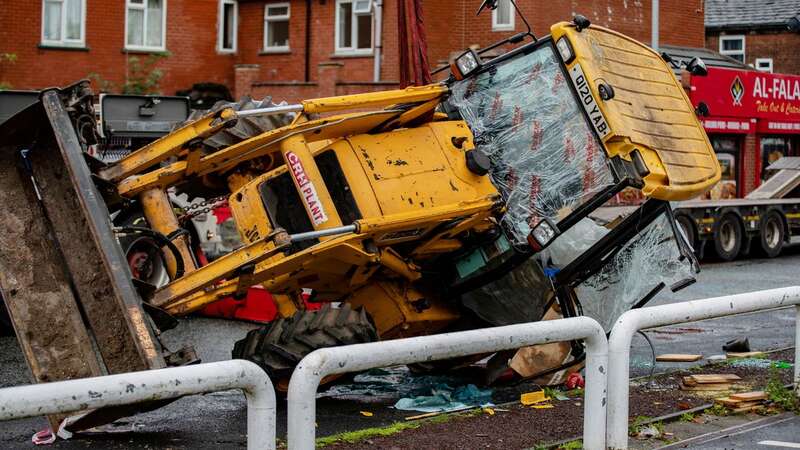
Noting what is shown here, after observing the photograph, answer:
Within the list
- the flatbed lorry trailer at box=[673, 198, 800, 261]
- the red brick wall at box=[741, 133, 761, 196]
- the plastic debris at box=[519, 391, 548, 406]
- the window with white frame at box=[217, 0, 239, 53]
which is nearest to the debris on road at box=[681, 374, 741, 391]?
the plastic debris at box=[519, 391, 548, 406]

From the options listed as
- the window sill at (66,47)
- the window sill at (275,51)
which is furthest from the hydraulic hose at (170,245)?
the window sill at (275,51)

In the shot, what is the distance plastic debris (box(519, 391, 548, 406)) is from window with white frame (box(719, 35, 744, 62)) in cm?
4201

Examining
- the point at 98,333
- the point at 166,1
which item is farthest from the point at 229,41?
the point at 98,333

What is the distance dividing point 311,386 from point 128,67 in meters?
27.1

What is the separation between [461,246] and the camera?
8.64m

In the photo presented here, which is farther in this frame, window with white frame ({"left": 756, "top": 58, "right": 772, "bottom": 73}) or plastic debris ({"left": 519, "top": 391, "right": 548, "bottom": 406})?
window with white frame ({"left": 756, "top": 58, "right": 772, "bottom": 73})

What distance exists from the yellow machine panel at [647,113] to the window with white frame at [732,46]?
40295mm

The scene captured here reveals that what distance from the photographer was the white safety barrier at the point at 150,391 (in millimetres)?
4180

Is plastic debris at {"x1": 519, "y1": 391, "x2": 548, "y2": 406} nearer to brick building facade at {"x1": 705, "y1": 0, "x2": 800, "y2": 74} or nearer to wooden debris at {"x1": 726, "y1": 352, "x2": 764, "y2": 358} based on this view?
wooden debris at {"x1": 726, "y1": 352, "x2": 764, "y2": 358}

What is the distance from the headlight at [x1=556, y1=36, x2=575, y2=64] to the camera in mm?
8578

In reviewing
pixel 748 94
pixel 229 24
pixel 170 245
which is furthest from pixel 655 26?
pixel 170 245

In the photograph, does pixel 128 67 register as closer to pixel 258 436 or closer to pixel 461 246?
pixel 461 246

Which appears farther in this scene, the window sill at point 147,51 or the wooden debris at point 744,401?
the window sill at point 147,51

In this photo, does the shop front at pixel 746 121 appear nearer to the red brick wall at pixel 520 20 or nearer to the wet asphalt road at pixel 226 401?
the red brick wall at pixel 520 20
